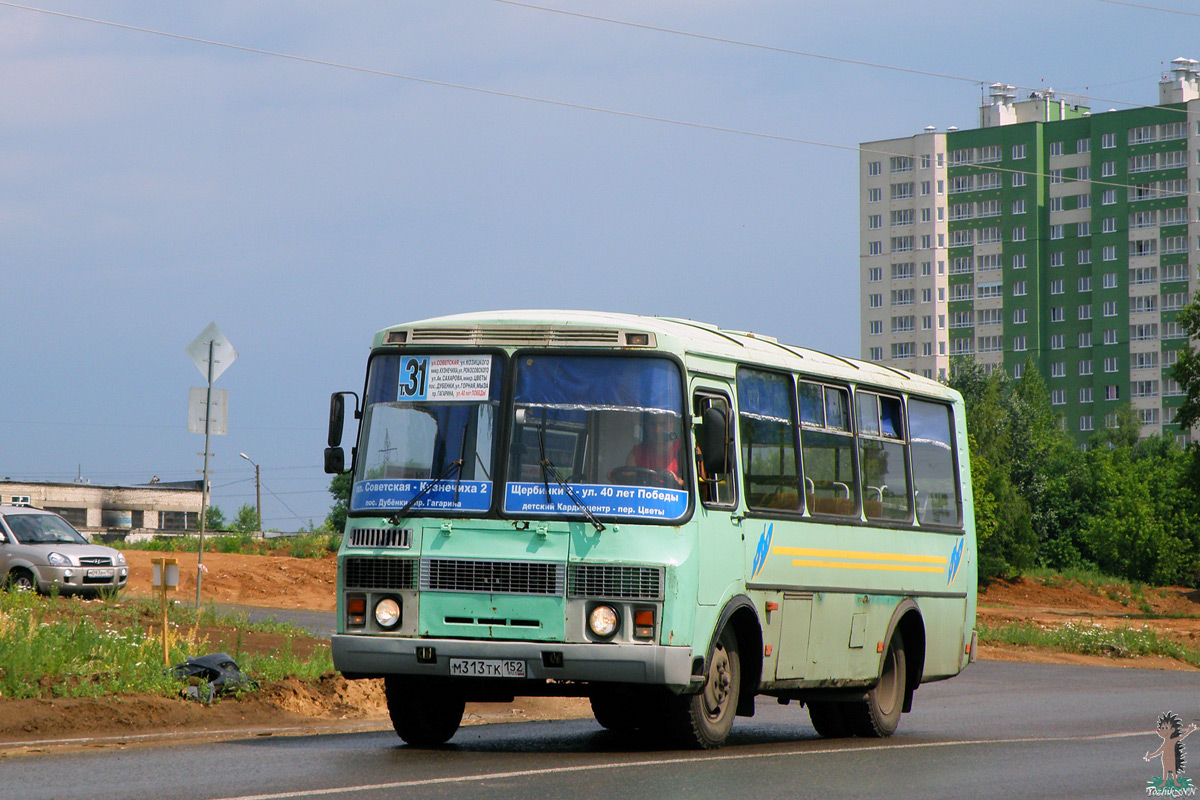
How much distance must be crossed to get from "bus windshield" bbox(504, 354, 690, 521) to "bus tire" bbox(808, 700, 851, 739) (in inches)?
165

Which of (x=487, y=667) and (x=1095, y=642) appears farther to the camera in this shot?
(x=1095, y=642)

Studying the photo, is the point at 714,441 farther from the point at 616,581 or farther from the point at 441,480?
the point at 441,480

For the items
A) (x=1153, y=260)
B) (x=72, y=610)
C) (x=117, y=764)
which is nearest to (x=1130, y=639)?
(x=72, y=610)

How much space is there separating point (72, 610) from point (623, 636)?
1205 centimetres

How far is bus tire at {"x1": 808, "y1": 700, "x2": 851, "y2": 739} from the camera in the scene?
1412 cm

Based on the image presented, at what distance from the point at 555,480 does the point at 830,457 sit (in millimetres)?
3148

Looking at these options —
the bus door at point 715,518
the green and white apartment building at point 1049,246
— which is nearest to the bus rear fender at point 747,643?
the bus door at point 715,518

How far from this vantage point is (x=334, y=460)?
11.4 meters

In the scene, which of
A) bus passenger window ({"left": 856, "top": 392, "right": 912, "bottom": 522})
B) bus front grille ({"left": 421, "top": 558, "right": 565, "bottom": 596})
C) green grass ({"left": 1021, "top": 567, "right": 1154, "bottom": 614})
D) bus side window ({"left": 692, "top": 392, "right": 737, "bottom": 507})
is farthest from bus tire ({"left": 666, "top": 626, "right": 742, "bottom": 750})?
green grass ({"left": 1021, "top": 567, "right": 1154, "bottom": 614})

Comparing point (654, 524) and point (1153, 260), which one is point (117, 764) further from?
point (1153, 260)

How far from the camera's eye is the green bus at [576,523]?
34.6ft

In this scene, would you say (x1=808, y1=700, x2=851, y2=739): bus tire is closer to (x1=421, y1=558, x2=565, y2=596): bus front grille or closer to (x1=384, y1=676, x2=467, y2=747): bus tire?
(x1=384, y1=676, x2=467, y2=747): bus tire

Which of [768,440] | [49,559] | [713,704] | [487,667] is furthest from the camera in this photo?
[49,559]

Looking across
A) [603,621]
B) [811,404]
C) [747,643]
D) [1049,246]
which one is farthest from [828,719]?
[1049,246]
